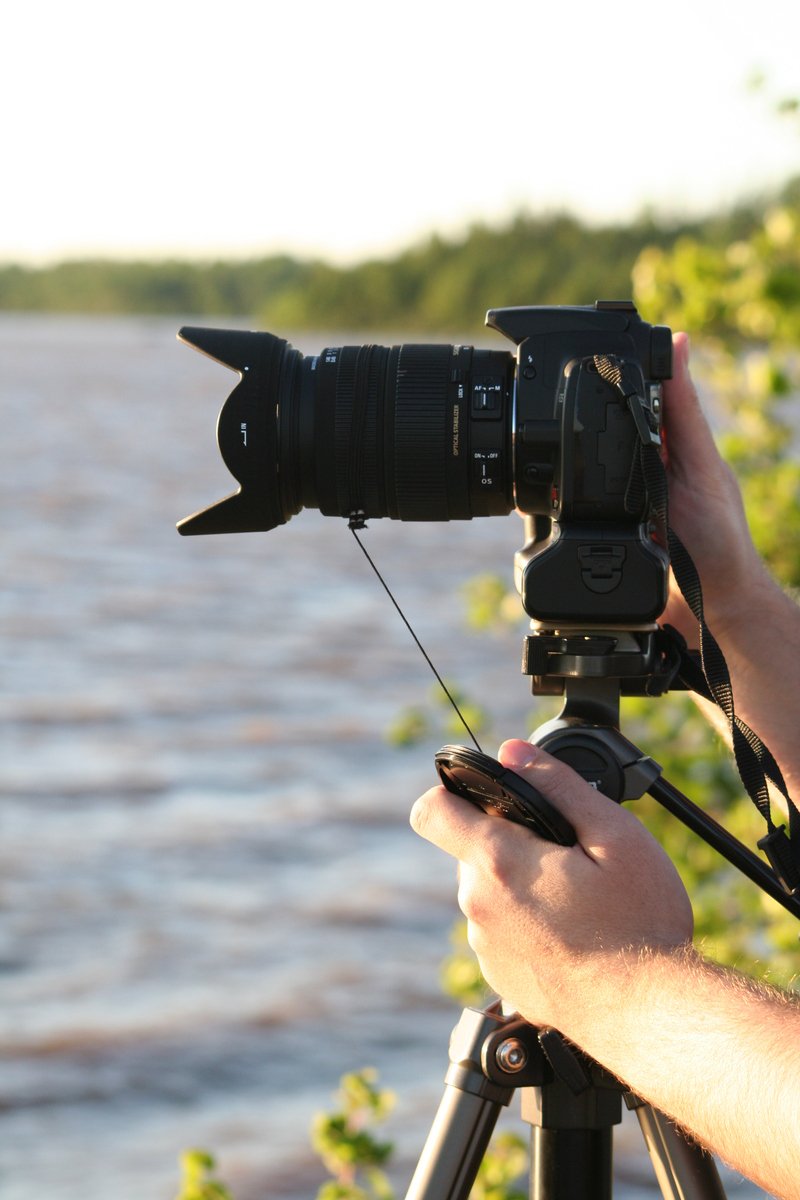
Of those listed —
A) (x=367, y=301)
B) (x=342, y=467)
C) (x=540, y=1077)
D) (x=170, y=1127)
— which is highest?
(x=367, y=301)

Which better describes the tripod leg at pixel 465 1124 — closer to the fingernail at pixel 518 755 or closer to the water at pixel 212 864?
the fingernail at pixel 518 755

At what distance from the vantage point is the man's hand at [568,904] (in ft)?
3.80

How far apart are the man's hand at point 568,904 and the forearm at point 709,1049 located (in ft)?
0.04

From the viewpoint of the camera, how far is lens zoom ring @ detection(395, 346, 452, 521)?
155 centimetres

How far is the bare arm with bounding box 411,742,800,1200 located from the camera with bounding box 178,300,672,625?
0.22 m

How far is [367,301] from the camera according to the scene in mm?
65938

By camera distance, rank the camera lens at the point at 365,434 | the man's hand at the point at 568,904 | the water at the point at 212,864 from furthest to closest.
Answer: the water at the point at 212,864 → the camera lens at the point at 365,434 → the man's hand at the point at 568,904

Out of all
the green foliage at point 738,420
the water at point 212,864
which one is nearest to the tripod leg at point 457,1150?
the green foliage at point 738,420

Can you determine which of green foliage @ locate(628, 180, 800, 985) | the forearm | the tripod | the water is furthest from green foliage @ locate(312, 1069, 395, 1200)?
the water

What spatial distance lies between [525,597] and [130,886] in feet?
12.6

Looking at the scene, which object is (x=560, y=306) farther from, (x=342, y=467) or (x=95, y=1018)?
(x=95, y=1018)

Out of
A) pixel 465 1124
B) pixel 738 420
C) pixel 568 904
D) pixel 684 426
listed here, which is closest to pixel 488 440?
pixel 684 426

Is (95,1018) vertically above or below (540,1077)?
below

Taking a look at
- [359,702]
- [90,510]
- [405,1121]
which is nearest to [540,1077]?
[405,1121]
